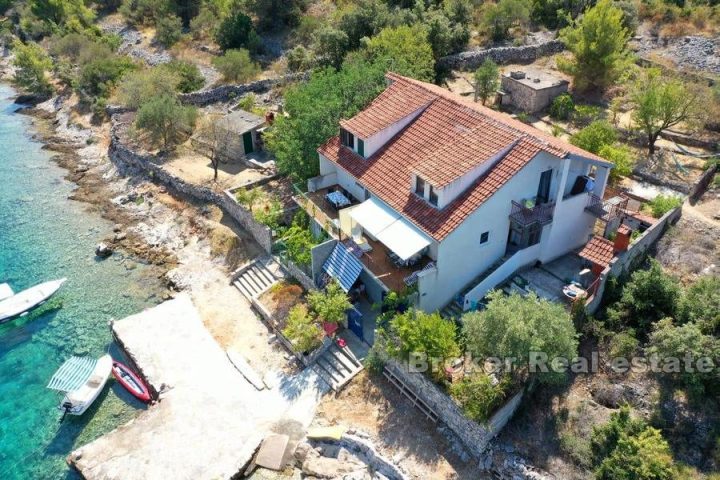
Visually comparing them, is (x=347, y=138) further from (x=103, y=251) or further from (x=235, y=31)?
(x=235, y=31)

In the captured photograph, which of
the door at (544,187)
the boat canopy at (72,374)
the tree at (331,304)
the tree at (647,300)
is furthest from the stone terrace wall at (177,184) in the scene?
the tree at (647,300)

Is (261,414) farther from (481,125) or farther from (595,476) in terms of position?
(481,125)

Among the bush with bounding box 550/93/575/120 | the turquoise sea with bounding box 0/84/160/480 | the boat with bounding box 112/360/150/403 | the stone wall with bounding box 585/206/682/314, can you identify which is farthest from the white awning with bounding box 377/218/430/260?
the bush with bounding box 550/93/575/120

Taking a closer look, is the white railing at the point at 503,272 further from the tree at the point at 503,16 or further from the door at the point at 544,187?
the tree at the point at 503,16

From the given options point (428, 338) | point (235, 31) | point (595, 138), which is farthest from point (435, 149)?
point (235, 31)

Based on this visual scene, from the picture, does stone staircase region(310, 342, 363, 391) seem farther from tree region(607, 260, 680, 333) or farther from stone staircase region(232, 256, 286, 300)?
tree region(607, 260, 680, 333)
